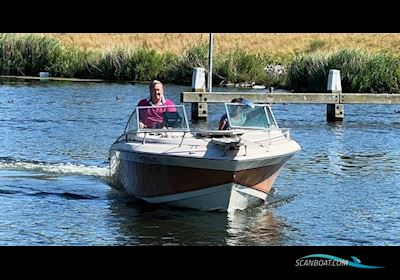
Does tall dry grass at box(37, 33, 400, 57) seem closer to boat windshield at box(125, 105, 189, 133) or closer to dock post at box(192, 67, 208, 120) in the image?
dock post at box(192, 67, 208, 120)

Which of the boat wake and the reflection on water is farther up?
the boat wake

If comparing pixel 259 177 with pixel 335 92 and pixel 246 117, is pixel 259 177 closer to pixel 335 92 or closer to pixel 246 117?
pixel 246 117

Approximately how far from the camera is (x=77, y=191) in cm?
1527

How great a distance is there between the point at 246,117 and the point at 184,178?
1.69 m

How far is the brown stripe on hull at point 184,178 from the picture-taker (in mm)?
Result: 12453

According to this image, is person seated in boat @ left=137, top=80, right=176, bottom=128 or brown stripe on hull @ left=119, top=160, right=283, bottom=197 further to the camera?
person seated in boat @ left=137, top=80, right=176, bottom=128

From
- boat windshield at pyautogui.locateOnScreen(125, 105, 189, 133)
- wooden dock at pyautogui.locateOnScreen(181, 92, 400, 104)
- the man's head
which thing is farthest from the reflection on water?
wooden dock at pyautogui.locateOnScreen(181, 92, 400, 104)

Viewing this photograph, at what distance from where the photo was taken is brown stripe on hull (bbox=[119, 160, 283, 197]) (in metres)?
12.5

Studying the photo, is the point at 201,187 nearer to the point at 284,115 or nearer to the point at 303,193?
the point at 303,193

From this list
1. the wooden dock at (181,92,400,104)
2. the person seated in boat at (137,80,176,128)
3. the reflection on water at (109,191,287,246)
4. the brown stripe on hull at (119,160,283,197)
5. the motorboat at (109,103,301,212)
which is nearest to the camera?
the reflection on water at (109,191,287,246)

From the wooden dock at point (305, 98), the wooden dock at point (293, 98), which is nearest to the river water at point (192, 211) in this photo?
the wooden dock at point (305, 98)
